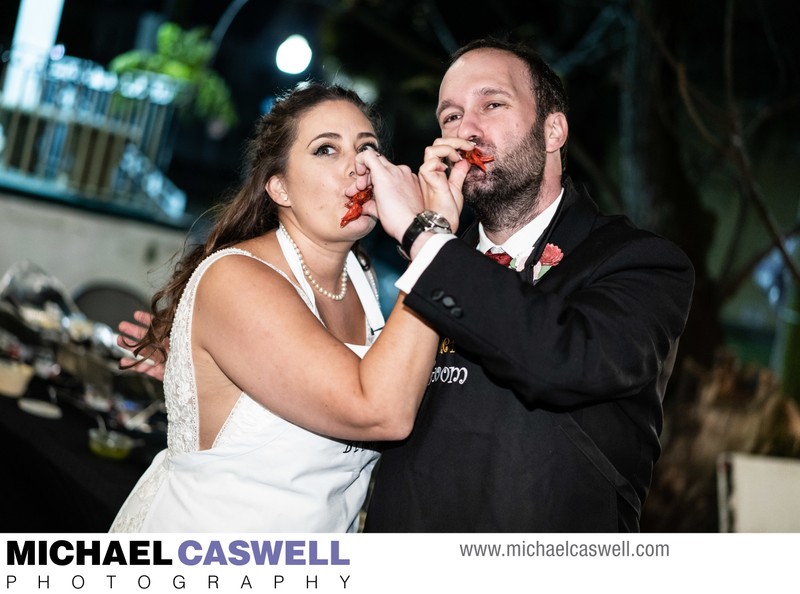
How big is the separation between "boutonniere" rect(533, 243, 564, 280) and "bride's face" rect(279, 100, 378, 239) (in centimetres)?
57

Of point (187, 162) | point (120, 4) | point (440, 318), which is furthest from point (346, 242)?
point (187, 162)

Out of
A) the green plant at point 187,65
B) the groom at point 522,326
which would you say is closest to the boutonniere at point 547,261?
the groom at point 522,326

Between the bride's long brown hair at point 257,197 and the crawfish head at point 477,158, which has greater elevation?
the crawfish head at point 477,158

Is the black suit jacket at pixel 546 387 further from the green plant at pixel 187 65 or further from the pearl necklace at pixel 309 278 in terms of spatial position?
the green plant at pixel 187 65

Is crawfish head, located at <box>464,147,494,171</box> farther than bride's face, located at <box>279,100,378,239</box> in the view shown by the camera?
No

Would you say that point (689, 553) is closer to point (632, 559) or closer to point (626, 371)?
point (632, 559)

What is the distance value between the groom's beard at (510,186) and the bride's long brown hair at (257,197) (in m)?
0.62

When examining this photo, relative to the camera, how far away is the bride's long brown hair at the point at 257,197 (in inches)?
103

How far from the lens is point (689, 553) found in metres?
2.17

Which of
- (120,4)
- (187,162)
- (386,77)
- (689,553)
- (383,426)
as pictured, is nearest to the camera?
(383,426)

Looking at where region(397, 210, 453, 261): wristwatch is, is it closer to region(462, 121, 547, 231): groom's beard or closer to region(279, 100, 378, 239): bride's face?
region(462, 121, 547, 231): groom's beard

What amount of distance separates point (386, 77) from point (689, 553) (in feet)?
27.0

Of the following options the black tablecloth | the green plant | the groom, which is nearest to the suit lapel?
the groom

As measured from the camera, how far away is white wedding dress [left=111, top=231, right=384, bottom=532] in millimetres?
2285
